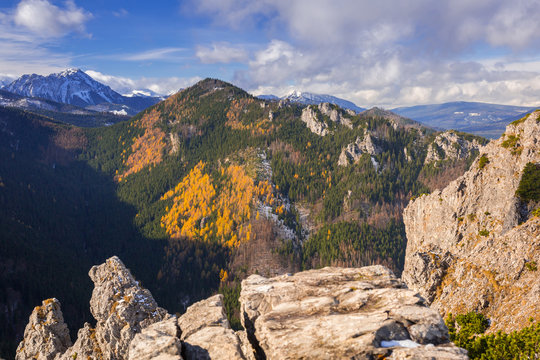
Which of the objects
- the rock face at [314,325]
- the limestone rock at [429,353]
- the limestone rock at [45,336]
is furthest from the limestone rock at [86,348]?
the limestone rock at [429,353]

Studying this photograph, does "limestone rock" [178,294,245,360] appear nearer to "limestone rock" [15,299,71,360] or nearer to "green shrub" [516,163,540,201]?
"limestone rock" [15,299,71,360]

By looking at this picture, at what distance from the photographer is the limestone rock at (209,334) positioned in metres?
21.7

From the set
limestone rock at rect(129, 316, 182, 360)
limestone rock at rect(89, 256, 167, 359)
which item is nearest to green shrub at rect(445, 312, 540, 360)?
limestone rock at rect(129, 316, 182, 360)

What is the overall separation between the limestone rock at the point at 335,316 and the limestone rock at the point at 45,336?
161ft

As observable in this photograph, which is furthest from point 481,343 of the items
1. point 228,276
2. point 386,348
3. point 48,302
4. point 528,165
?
point 228,276

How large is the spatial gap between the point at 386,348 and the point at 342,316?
10.8 feet

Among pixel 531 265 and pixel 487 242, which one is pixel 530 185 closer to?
pixel 487 242

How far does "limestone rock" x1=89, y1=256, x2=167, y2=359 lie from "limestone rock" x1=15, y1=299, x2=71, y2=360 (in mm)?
9159

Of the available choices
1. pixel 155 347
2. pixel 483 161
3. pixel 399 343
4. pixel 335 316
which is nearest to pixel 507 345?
pixel 399 343

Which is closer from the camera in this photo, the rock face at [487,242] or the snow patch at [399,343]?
the snow patch at [399,343]

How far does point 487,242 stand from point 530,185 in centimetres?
1453

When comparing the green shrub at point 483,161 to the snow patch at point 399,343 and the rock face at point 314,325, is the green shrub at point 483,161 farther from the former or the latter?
the snow patch at point 399,343

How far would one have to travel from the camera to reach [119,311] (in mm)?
41938

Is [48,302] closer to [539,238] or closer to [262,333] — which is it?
[262,333]
